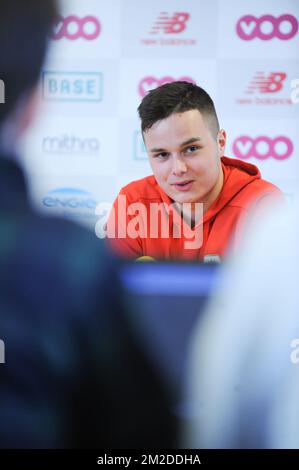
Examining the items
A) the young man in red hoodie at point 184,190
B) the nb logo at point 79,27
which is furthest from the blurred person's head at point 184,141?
the nb logo at point 79,27

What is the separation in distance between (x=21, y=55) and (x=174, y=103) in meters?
0.48

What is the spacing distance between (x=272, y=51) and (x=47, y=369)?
3.82ft

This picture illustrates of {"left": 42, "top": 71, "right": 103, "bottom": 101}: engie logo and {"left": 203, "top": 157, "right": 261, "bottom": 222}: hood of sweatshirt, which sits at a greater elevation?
{"left": 42, "top": 71, "right": 103, "bottom": 101}: engie logo

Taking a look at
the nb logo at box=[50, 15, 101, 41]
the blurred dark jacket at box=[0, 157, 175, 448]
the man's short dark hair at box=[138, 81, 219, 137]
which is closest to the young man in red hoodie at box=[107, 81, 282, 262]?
the man's short dark hair at box=[138, 81, 219, 137]

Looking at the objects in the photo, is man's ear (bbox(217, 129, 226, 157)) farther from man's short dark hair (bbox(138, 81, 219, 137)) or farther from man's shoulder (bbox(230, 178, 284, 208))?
man's shoulder (bbox(230, 178, 284, 208))

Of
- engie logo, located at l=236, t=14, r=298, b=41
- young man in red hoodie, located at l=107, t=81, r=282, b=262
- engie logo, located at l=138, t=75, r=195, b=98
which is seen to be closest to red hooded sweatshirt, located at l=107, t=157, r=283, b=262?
young man in red hoodie, located at l=107, t=81, r=282, b=262

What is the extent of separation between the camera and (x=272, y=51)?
5.14 ft

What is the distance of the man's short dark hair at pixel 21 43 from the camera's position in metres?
1.58

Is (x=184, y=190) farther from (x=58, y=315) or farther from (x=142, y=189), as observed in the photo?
(x=58, y=315)

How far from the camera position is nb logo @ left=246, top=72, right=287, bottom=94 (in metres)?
1.57

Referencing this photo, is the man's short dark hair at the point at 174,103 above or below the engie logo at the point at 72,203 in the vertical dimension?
above

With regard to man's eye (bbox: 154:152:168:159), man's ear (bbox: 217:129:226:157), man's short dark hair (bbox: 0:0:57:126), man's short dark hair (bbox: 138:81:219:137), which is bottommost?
man's eye (bbox: 154:152:168:159)

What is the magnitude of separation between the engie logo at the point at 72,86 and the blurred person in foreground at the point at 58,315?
0.04 m

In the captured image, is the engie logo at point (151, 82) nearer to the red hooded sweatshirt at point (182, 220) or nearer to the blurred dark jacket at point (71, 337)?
the red hooded sweatshirt at point (182, 220)
